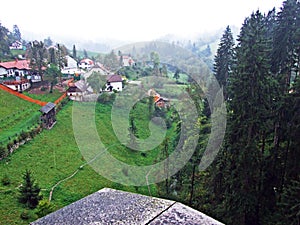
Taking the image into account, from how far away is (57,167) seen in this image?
61.1 ft

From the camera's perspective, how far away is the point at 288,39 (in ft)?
57.1

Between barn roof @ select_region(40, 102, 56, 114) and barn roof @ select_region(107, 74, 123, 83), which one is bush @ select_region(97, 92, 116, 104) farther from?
barn roof @ select_region(40, 102, 56, 114)

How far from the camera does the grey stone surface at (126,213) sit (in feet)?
24.6

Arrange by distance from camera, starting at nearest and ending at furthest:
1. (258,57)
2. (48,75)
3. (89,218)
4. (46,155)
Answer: (89,218), (258,57), (46,155), (48,75)

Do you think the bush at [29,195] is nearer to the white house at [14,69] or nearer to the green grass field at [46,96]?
the green grass field at [46,96]

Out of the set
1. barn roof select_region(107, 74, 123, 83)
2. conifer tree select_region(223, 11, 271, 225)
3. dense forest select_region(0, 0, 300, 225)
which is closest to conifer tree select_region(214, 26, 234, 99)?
dense forest select_region(0, 0, 300, 225)

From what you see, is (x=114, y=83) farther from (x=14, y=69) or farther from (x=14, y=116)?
(x=14, y=116)

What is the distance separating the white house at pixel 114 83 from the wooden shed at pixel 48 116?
1194 centimetres

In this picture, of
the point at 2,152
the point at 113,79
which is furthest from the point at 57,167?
the point at 113,79

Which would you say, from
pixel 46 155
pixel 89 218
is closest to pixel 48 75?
pixel 46 155

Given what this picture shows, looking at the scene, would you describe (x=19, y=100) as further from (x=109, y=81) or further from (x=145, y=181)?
(x=145, y=181)

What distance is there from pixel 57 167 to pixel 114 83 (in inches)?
776

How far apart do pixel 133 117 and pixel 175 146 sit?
31.1 feet

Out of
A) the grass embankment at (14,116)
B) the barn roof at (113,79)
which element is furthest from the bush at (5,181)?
the barn roof at (113,79)
